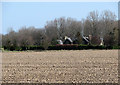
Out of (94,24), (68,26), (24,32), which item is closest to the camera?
(94,24)

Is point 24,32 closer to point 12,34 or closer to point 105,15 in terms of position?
point 12,34

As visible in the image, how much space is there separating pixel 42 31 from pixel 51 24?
21.0ft

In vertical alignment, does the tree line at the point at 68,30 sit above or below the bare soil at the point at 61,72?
above

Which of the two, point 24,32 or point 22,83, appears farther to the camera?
point 24,32

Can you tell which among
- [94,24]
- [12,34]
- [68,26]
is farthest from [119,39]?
[12,34]

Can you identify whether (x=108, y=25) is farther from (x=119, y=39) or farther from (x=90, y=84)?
(x=90, y=84)

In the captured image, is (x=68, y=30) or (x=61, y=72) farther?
(x=68, y=30)

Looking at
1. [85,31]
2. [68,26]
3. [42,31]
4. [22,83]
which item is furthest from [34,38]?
[22,83]

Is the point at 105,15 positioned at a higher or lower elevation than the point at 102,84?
higher

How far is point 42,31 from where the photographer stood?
104 m

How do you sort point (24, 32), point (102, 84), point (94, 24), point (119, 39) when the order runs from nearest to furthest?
point (102, 84)
point (119, 39)
point (94, 24)
point (24, 32)

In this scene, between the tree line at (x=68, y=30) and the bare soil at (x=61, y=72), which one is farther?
the tree line at (x=68, y=30)

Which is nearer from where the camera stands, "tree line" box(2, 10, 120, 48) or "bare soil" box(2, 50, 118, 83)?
"bare soil" box(2, 50, 118, 83)

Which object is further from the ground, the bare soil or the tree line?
the tree line
